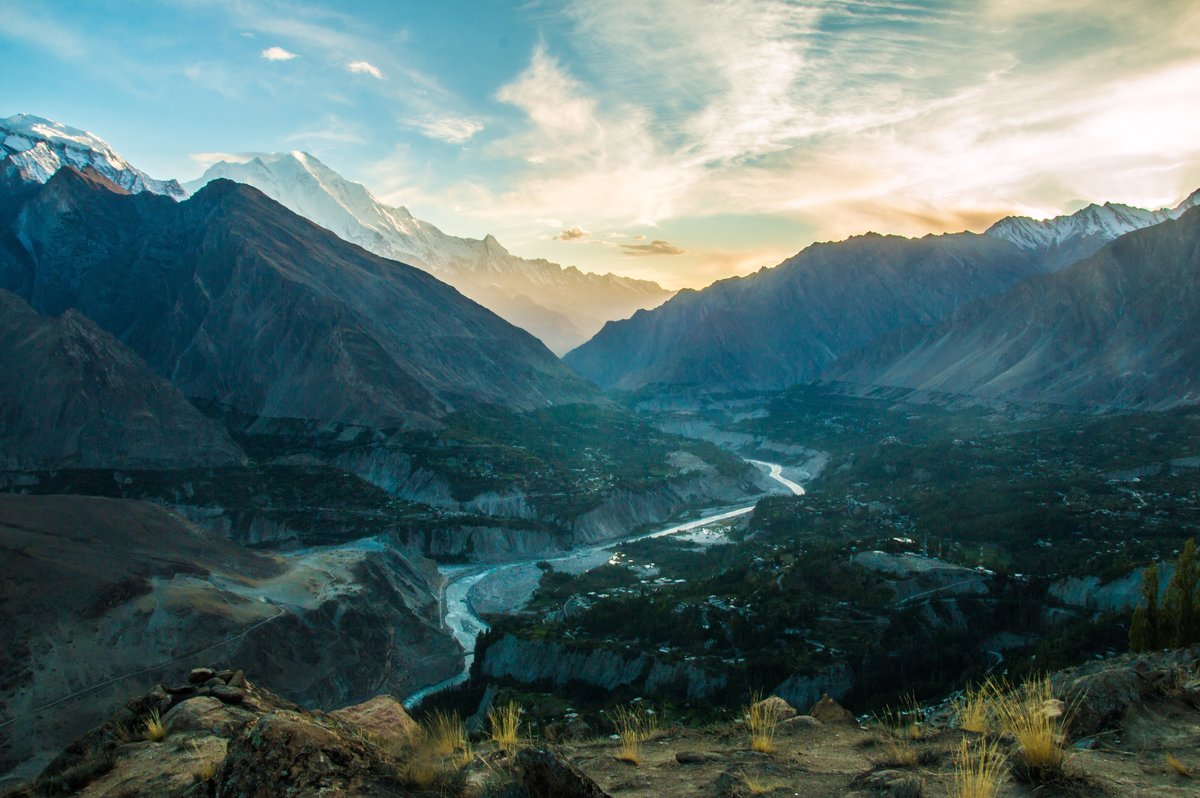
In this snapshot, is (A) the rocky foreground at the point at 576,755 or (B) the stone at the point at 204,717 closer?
(A) the rocky foreground at the point at 576,755

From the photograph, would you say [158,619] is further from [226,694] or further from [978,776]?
[978,776]

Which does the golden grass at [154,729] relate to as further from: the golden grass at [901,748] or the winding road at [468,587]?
the winding road at [468,587]

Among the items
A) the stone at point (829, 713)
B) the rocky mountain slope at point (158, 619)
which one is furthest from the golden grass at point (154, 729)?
the rocky mountain slope at point (158, 619)

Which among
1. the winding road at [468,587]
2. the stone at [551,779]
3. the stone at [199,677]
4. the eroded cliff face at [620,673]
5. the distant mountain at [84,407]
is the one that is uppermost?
the distant mountain at [84,407]

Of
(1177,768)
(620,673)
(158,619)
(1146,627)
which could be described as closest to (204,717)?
(1177,768)

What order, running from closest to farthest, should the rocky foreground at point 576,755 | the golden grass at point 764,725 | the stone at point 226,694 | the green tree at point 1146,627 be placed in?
the rocky foreground at point 576,755
the golden grass at point 764,725
the stone at point 226,694
the green tree at point 1146,627

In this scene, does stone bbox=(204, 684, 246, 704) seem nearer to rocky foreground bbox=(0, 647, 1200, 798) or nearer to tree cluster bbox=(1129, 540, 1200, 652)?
rocky foreground bbox=(0, 647, 1200, 798)

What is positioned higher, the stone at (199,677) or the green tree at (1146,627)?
the stone at (199,677)

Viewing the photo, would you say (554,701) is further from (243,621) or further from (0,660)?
(0,660)
